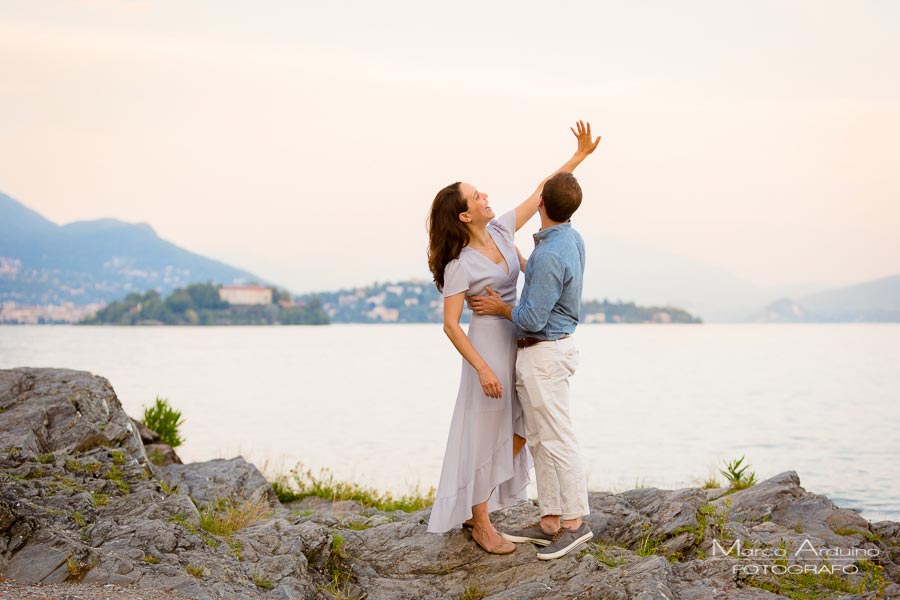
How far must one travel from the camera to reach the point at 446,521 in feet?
20.0

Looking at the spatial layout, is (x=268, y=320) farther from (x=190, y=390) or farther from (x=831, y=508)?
(x=831, y=508)

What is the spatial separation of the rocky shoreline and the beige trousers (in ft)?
1.43

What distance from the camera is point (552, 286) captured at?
5.57 metres

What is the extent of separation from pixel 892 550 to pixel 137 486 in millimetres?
6050

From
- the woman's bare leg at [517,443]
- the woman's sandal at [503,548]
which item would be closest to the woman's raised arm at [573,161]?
the woman's bare leg at [517,443]

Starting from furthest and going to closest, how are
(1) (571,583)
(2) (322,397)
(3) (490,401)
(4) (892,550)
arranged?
(2) (322,397)
(4) (892,550)
(3) (490,401)
(1) (571,583)

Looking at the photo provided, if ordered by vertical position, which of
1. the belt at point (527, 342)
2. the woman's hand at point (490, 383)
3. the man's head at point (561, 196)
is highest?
the man's head at point (561, 196)

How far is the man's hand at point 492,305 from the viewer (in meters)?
5.83

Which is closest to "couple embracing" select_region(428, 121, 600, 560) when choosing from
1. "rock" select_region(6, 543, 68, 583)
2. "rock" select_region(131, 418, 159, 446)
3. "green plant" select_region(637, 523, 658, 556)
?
"green plant" select_region(637, 523, 658, 556)

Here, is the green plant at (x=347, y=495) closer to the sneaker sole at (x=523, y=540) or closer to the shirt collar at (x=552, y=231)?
the sneaker sole at (x=523, y=540)

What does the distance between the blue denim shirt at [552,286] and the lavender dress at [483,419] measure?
0.26 metres

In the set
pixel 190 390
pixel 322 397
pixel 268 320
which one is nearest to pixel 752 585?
pixel 322 397

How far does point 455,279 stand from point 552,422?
1157 mm

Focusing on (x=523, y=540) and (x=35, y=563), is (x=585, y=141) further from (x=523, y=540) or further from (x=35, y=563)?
(x=35, y=563)
